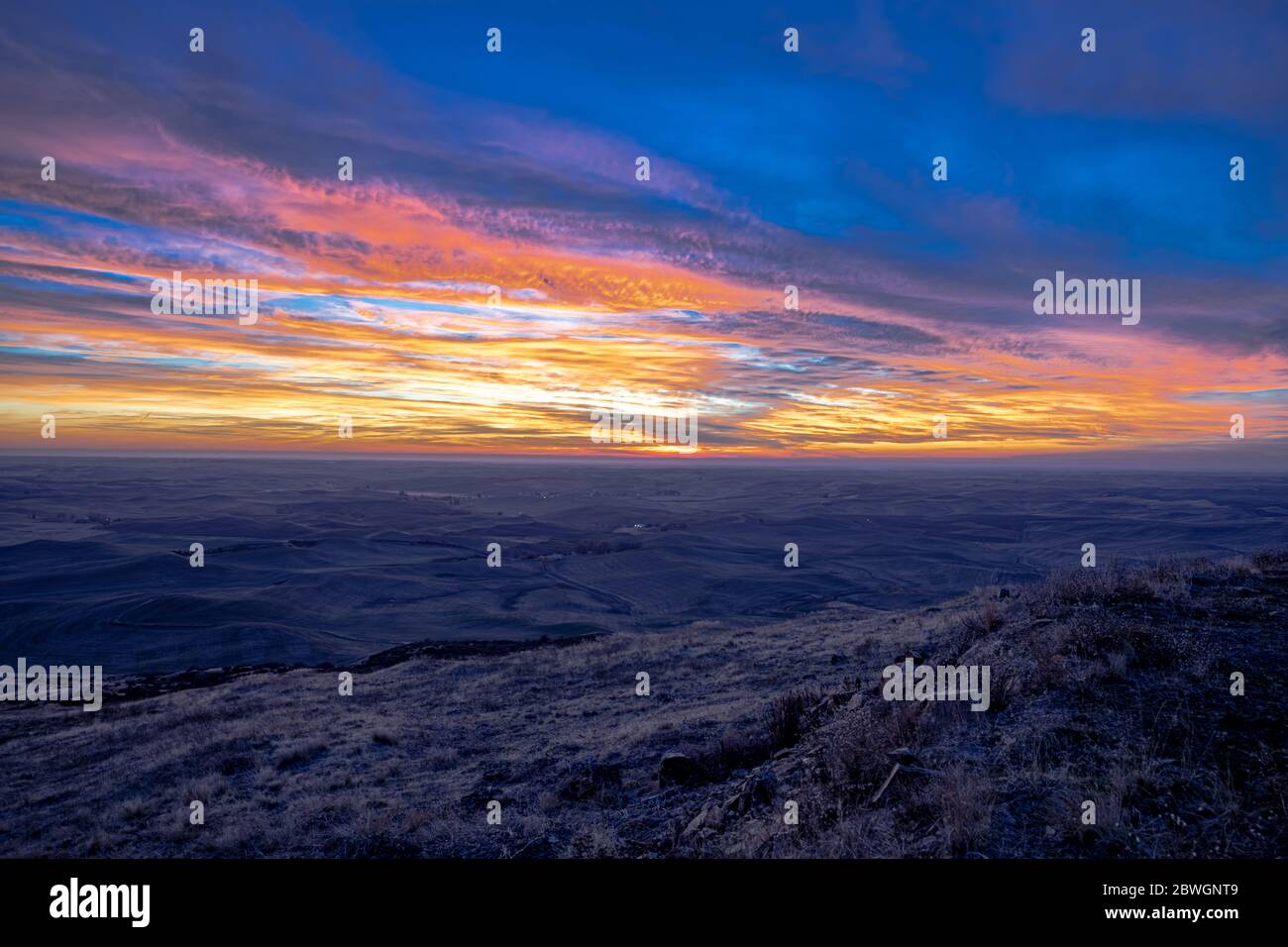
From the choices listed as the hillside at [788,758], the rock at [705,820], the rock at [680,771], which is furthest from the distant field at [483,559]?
the rock at [705,820]

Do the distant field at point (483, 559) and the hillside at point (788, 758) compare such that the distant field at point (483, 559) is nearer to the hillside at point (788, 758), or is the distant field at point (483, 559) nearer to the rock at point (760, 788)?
the hillside at point (788, 758)

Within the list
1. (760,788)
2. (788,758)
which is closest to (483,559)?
(788,758)

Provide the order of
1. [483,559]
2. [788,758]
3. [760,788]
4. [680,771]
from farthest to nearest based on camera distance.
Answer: [483,559], [680,771], [788,758], [760,788]

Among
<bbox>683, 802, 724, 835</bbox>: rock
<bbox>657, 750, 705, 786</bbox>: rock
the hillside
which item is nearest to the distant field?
the hillside

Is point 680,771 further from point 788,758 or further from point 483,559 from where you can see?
point 483,559

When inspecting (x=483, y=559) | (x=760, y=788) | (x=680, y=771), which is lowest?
(x=483, y=559)

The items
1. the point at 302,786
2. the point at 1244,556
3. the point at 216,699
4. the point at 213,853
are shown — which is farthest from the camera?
the point at 216,699
